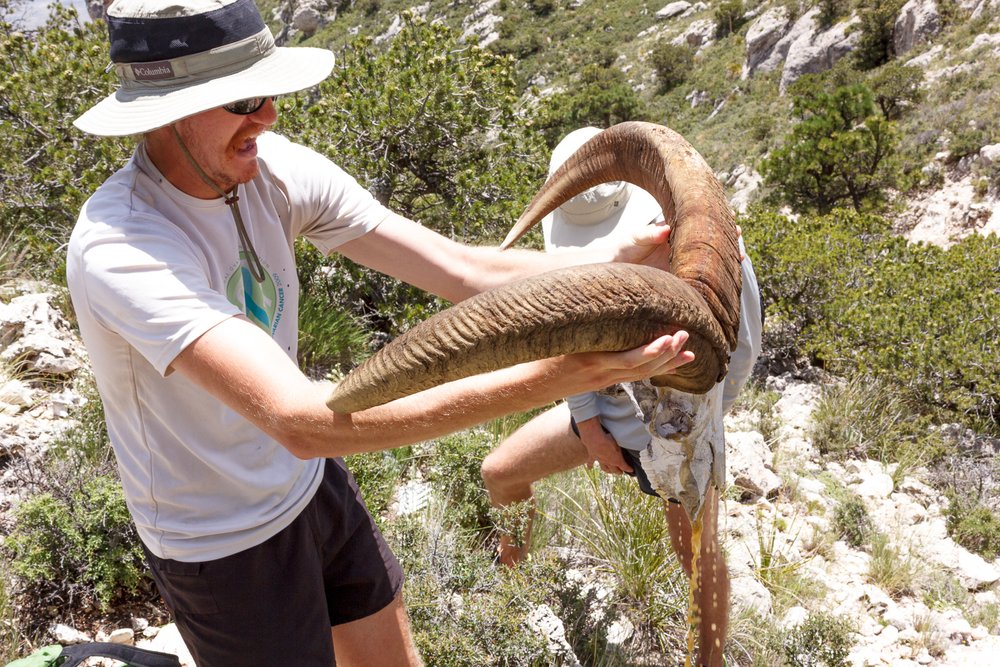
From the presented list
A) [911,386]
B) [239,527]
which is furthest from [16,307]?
[911,386]

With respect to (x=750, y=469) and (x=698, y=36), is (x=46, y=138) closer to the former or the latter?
(x=750, y=469)

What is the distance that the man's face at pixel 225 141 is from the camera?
202cm

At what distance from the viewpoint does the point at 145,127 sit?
6.06ft

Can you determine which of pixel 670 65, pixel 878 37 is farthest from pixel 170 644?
pixel 670 65

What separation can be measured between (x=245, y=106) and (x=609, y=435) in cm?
206

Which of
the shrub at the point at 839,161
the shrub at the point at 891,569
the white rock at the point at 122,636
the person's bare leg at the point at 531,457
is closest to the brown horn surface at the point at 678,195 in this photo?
the person's bare leg at the point at 531,457

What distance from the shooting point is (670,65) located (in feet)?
147

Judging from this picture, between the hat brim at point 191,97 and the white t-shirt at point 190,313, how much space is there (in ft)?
0.42

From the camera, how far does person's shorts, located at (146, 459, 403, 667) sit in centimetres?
222

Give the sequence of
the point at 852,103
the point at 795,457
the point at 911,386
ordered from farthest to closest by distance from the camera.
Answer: the point at 852,103, the point at 911,386, the point at 795,457

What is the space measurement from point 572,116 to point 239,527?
3702 centimetres

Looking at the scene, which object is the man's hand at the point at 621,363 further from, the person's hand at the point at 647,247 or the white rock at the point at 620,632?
the white rock at the point at 620,632

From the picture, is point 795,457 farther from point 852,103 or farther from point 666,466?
point 852,103

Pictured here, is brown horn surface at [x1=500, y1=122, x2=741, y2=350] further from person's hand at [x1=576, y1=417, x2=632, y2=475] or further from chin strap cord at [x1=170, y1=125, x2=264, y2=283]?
person's hand at [x1=576, y1=417, x2=632, y2=475]
